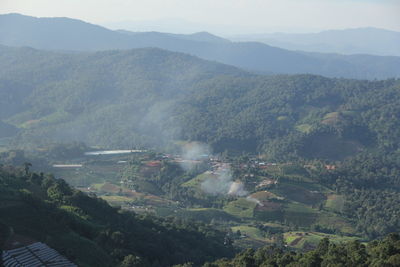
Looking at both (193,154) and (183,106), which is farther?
(183,106)

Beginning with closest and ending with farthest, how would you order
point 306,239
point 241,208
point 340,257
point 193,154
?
point 340,257 → point 306,239 → point 241,208 → point 193,154

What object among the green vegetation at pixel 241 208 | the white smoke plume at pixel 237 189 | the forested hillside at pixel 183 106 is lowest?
the green vegetation at pixel 241 208

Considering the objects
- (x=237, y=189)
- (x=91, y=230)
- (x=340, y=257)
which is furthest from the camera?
(x=237, y=189)

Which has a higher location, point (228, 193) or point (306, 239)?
point (306, 239)

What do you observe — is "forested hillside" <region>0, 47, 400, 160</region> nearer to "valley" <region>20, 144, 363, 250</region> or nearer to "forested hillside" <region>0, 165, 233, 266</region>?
"valley" <region>20, 144, 363, 250</region>

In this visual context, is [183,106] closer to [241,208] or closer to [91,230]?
[241,208]

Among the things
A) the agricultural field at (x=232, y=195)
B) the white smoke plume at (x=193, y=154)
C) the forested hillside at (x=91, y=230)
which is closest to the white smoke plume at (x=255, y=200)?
the agricultural field at (x=232, y=195)

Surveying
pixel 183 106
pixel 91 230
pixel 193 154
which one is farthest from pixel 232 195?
pixel 183 106

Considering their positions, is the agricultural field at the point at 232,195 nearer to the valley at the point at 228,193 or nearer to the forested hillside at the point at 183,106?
the valley at the point at 228,193

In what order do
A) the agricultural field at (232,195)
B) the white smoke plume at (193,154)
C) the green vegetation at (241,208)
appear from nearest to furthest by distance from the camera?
the agricultural field at (232,195), the green vegetation at (241,208), the white smoke plume at (193,154)
